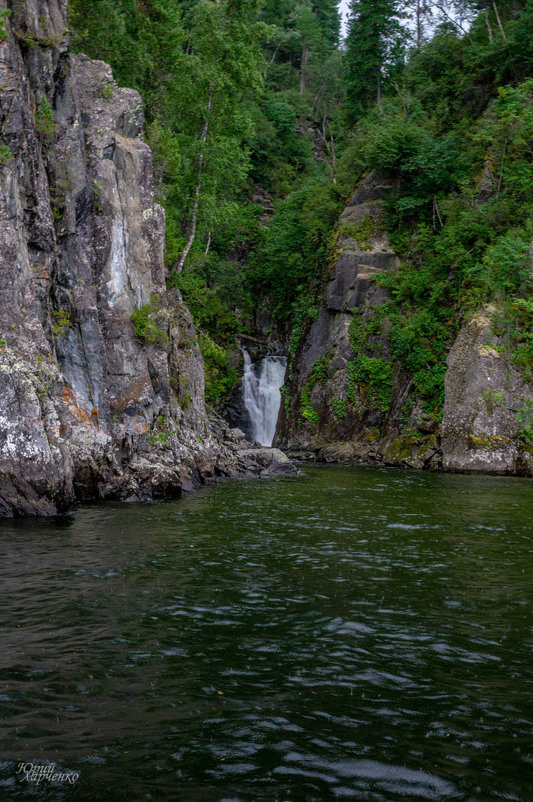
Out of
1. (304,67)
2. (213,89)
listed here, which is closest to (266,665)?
(213,89)

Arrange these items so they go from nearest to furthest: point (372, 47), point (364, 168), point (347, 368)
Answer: point (347, 368)
point (364, 168)
point (372, 47)

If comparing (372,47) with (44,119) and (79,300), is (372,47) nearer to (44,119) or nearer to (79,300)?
(44,119)

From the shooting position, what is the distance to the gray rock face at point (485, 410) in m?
28.1

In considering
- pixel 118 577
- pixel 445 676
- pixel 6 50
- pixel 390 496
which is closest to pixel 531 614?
pixel 445 676

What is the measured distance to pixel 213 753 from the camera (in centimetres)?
495

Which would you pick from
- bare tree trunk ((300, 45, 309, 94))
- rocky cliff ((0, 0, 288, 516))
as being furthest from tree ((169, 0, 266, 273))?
bare tree trunk ((300, 45, 309, 94))

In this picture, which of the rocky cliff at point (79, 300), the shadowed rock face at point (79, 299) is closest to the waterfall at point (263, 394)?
the shadowed rock face at point (79, 299)

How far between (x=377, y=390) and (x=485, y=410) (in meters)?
7.91

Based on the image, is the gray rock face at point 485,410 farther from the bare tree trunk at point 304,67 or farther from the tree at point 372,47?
the bare tree trunk at point 304,67

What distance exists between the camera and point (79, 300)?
20234mm

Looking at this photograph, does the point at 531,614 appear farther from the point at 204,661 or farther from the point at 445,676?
the point at 204,661

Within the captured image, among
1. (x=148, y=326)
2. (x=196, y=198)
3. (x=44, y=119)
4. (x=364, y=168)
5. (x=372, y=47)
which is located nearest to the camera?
(x=44, y=119)

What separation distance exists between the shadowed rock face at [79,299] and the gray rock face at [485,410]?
1107 centimetres

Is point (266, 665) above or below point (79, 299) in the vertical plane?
below
